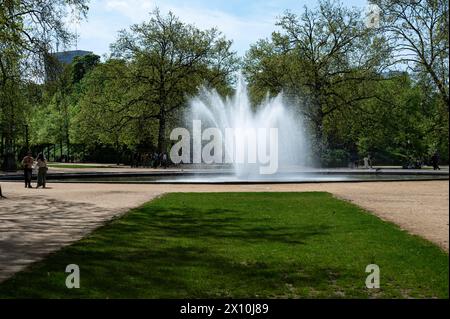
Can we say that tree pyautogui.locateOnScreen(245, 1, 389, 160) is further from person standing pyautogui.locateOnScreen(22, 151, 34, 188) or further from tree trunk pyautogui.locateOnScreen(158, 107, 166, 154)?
person standing pyautogui.locateOnScreen(22, 151, 34, 188)

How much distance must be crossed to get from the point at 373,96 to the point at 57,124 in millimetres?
44861

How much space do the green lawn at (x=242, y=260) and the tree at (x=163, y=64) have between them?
40075 millimetres

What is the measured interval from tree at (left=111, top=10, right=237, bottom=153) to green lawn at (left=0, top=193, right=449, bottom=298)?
4008cm

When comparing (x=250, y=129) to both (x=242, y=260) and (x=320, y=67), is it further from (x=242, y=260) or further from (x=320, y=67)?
(x=242, y=260)

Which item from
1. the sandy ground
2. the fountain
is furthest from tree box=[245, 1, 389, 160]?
the sandy ground

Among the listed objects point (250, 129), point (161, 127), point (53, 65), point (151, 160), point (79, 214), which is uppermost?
point (53, 65)

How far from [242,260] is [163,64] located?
1883 inches

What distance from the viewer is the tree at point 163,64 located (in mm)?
54031

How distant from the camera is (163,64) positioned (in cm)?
5478

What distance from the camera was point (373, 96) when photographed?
53031 millimetres

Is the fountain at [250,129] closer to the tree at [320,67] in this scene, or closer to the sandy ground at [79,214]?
the tree at [320,67]

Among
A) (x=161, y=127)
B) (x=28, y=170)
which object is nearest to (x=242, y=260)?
(x=28, y=170)

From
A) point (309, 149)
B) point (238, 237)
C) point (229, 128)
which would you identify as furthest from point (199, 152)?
point (238, 237)

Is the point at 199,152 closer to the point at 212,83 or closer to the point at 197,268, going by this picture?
the point at 212,83
